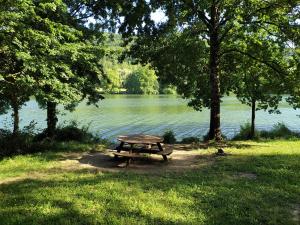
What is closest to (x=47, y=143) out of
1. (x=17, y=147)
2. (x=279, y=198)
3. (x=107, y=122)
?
(x=17, y=147)

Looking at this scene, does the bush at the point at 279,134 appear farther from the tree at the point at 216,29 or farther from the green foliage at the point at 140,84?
the green foliage at the point at 140,84

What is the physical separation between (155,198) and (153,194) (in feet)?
1.03

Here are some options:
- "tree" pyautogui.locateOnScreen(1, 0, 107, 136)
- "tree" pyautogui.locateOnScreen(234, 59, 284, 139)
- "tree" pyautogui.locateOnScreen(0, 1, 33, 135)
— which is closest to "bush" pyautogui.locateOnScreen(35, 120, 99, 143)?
"tree" pyautogui.locateOnScreen(1, 0, 107, 136)

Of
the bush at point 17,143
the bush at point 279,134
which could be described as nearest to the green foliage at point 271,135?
the bush at point 279,134

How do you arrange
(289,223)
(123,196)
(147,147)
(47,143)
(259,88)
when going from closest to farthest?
(289,223), (123,196), (147,147), (47,143), (259,88)

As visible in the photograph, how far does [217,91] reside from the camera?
58.9 ft

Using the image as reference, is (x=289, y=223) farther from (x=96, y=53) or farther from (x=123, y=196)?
(x=96, y=53)

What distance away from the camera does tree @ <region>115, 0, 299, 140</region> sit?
16.4 m

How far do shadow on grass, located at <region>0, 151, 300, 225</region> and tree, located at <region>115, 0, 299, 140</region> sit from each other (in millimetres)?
7471

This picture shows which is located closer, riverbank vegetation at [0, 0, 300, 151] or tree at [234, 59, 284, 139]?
riverbank vegetation at [0, 0, 300, 151]

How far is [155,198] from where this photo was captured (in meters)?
8.14

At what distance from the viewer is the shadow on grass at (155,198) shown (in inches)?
276

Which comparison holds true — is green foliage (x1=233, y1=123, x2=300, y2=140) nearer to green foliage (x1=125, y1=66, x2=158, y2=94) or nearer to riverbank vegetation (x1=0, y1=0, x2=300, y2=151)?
riverbank vegetation (x1=0, y1=0, x2=300, y2=151)

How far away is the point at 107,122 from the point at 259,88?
63.6 ft
